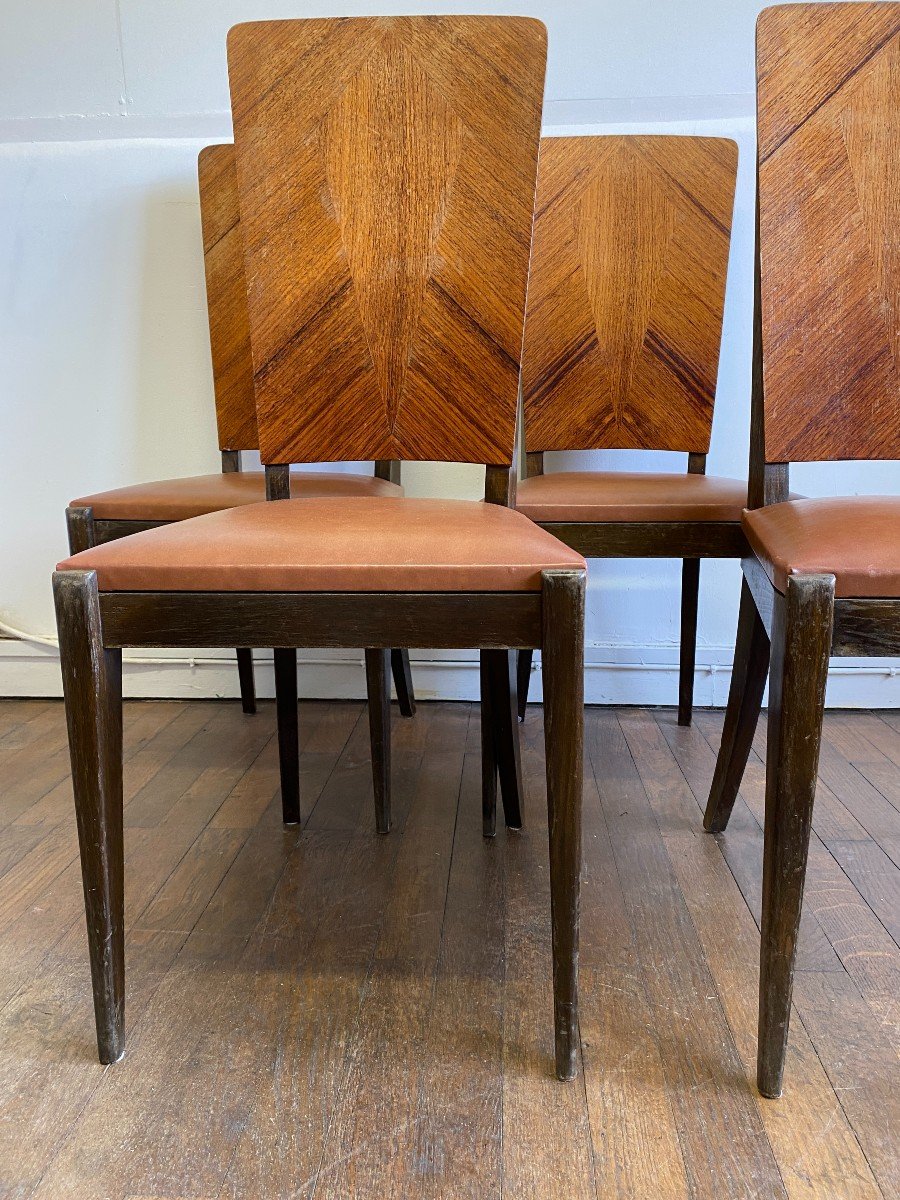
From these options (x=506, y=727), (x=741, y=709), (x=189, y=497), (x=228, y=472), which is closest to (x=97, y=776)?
(x=506, y=727)

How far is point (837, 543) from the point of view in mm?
840

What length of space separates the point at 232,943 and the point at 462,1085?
1.18 ft

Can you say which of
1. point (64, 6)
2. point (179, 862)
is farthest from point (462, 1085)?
point (64, 6)

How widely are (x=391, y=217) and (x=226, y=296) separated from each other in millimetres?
707

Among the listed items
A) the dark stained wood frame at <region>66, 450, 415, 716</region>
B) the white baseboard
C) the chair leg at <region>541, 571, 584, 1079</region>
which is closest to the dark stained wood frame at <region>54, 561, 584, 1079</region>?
the chair leg at <region>541, 571, 584, 1079</region>

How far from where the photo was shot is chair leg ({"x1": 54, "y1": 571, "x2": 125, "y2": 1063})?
820 millimetres

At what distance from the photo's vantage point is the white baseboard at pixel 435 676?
6.43 feet

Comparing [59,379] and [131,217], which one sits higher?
[131,217]

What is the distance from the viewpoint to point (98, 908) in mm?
862

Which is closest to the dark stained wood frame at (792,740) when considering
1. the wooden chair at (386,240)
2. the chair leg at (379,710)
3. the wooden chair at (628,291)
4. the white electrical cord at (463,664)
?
the wooden chair at (386,240)

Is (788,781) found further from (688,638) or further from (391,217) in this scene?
(688,638)

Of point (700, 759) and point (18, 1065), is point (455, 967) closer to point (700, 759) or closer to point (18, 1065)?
point (18, 1065)

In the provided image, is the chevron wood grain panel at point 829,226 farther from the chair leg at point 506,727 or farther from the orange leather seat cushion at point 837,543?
the chair leg at point 506,727

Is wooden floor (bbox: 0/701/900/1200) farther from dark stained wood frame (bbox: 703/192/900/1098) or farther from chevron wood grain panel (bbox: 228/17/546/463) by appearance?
chevron wood grain panel (bbox: 228/17/546/463)
